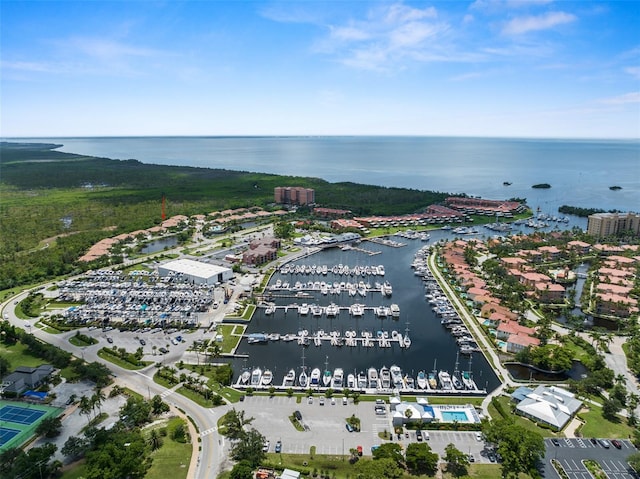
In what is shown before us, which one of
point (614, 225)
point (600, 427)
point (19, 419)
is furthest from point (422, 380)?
point (614, 225)

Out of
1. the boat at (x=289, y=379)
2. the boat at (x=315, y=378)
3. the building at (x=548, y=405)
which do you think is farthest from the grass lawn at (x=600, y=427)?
the boat at (x=289, y=379)

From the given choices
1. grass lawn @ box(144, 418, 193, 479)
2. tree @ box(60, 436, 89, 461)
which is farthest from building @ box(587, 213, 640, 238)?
tree @ box(60, 436, 89, 461)

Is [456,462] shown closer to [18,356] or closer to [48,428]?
[48,428]

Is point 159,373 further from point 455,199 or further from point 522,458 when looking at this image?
point 455,199

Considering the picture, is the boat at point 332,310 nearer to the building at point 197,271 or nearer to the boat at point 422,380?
the boat at point 422,380

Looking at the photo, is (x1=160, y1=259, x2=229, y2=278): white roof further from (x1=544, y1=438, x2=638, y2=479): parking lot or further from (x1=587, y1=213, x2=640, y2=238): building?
(x1=587, y1=213, x2=640, y2=238): building

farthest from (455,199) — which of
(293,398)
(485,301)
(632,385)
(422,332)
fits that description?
(293,398)
